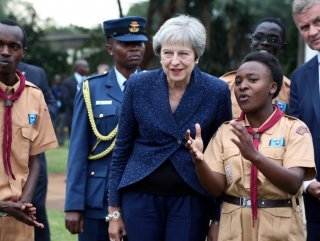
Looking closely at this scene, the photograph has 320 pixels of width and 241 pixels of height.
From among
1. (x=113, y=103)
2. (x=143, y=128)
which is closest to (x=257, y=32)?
(x=113, y=103)

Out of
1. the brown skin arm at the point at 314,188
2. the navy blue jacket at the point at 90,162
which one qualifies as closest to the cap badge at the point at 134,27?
the navy blue jacket at the point at 90,162

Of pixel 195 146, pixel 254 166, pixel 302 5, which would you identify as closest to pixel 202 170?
pixel 195 146

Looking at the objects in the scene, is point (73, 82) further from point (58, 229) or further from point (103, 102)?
point (103, 102)

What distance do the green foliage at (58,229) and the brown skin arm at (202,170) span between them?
15.3 ft

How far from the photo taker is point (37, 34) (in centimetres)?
3128

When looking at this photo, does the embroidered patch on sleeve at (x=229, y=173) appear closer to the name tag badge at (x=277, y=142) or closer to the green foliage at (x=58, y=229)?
the name tag badge at (x=277, y=142)

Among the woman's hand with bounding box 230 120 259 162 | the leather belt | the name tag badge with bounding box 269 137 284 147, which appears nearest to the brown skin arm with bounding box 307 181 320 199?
the leather belt

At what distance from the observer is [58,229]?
31.0 feet

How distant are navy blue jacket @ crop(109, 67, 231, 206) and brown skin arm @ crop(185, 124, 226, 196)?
0.10 metres

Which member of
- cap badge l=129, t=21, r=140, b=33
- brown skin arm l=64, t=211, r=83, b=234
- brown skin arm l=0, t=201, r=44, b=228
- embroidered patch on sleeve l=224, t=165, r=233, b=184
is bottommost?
brown skin arm l=64, t=211, r=83, b=234

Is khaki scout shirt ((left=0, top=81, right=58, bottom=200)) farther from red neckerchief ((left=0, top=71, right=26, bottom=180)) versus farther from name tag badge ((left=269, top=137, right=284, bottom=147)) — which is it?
name tag badge ((left=269, top=137, right=284, bottom=147))

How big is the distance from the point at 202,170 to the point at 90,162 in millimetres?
1251

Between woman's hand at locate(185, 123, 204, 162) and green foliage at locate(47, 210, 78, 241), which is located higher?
woman's hand at locate(185, 123, 204, 162)

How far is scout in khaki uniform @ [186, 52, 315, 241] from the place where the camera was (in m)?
4.22
